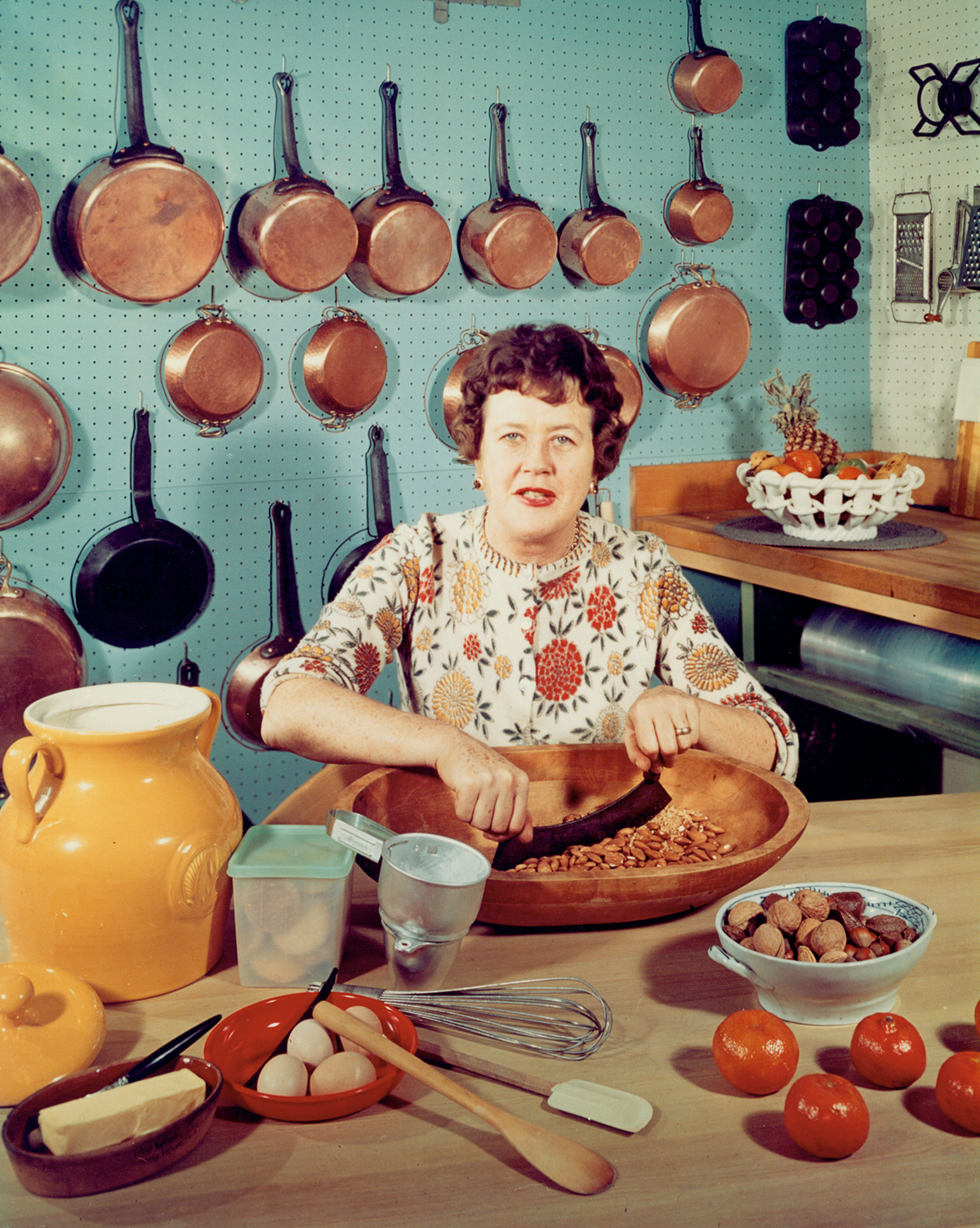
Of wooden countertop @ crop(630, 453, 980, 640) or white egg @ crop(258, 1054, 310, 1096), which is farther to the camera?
wooden countertop @ crop(630, 453, 980, 640)

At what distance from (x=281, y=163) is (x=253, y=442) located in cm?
60

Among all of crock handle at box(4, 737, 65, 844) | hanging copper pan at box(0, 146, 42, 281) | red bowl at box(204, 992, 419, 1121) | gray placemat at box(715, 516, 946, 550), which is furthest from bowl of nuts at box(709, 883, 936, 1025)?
hanging copper pan at box(0, 146, 42, 281)

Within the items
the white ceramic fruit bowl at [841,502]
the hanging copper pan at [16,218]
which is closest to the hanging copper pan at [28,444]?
the hanging copper pan at [16,218]

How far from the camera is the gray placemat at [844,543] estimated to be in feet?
7.51

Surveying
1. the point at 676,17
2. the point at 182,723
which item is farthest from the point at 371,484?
the point at 182,723

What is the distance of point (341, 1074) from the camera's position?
0.70 metres

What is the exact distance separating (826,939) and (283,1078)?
0.37m

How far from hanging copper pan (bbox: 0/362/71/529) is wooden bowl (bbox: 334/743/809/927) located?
142 cm

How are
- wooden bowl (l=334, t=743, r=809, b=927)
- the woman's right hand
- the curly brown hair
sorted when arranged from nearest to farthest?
wooden bowl (l=334, t=743, r=809, b=927), the woman's right hand, the curly brown hair

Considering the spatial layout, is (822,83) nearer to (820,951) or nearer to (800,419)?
(800,419)

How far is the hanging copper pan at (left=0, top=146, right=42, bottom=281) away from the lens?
2131 millimetres

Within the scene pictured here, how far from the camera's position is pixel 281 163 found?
244 centimetres

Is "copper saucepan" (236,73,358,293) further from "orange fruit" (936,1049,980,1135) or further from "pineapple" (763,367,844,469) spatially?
"orange fruit" (936,1049,980,1135)

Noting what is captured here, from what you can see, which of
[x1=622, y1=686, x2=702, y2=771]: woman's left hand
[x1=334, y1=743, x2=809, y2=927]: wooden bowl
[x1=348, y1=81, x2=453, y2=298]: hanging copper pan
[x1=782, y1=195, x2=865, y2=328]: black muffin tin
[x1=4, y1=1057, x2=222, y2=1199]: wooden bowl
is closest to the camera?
[x1=4, y1=1057, x2=222, y2=1199]: wooden bowl
